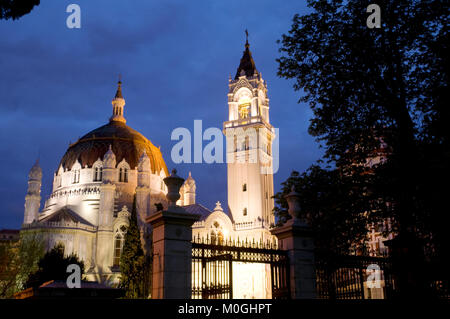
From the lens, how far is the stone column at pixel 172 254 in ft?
31.7

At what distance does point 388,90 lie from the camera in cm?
1409

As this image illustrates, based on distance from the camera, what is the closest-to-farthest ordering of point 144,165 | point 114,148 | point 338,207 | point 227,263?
point 227,263, point 338,207, point 144,165, point 114,148

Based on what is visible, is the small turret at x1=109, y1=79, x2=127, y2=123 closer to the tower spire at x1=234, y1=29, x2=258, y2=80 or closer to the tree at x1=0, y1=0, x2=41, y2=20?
→ the tower spire at x1=234, y1=29, x2=258, y2=80

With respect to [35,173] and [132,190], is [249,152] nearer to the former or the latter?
[132,190]

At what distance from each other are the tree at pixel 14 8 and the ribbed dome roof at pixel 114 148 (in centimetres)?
5484

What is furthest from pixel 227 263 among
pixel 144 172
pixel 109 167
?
pixel 109 167

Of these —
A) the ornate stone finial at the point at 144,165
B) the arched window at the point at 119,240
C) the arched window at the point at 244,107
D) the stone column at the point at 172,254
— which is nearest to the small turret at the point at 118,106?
the ornate stone finial at the point at 144,165

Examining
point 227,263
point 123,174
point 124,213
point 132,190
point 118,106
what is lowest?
point 227,263

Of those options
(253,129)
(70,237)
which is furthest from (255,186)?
(70,237)

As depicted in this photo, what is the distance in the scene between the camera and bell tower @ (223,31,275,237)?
194 ft

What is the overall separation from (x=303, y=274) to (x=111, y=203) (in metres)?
46.9

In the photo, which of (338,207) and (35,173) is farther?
(35,173)

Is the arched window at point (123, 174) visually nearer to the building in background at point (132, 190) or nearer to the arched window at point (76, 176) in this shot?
the building in background at point (132, 190)
